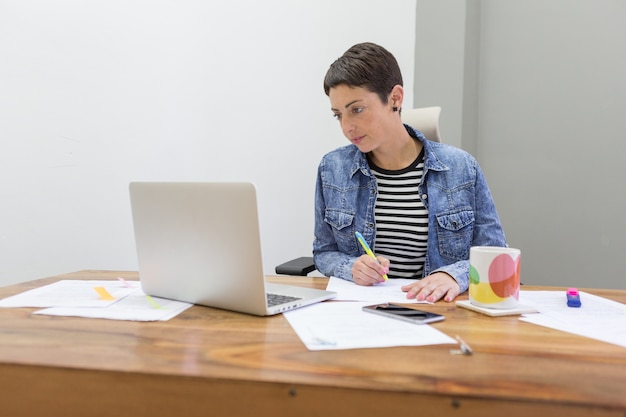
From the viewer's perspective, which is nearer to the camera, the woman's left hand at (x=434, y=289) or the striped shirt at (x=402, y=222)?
the woman's left hand at (x=434, y=289)

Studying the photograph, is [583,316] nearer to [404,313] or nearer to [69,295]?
[404,313]

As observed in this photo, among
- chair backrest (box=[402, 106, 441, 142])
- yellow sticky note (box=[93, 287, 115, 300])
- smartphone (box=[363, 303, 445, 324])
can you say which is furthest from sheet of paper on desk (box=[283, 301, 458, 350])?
chair backrest (box=[402, 106, 441, 142])

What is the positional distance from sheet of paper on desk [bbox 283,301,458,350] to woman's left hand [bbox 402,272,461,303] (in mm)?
150

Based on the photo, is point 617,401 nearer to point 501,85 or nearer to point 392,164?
point 392,164

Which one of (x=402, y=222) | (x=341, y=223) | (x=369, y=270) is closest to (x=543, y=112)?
(x=402, y=222)

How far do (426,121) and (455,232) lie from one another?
44cm

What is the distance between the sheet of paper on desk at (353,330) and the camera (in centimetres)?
73

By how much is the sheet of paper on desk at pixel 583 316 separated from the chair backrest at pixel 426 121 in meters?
0.71

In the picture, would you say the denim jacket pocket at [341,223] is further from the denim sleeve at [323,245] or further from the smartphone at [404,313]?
the smartphone at [404,313]

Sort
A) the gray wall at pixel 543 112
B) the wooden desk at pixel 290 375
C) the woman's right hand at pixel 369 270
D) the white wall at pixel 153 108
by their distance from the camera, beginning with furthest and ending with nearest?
the white wall at pixel 153 108, the gray wall at pixel 543 112, the woman's right hand at pixel 369 270, the wooden desk at pixel 290 375

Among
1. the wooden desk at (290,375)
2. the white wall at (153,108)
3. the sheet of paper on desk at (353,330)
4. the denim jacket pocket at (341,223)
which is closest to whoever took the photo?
the wooden desk at (290,375)

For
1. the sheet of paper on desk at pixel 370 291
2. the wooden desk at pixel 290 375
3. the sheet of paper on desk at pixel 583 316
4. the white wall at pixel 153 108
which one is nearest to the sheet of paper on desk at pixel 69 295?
the wooden desk at pixel 290 375

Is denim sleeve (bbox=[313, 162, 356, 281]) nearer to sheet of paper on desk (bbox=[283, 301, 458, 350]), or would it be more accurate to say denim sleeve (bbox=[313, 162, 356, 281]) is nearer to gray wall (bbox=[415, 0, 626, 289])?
sheet of paper on desk (bbox=[283, 301, 458, 350])

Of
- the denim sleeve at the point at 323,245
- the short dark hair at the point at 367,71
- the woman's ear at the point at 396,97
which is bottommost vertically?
the denim sleeve at the point at 323,245
